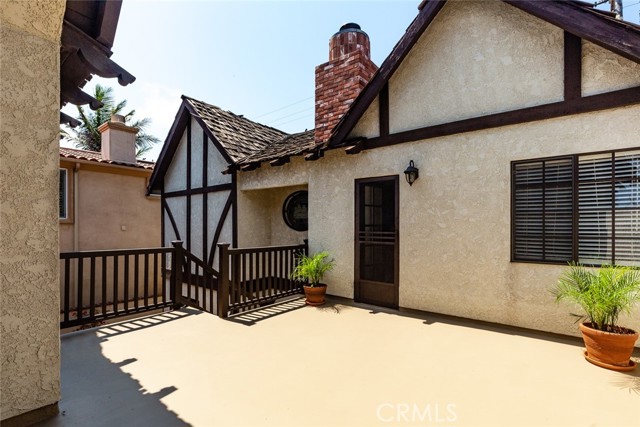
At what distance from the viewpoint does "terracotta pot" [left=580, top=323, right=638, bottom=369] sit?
3.21 m

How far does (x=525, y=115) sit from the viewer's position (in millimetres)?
4348

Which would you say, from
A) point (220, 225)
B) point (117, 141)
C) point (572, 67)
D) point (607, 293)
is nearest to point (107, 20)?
point (572, 67)

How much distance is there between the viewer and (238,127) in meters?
9.82

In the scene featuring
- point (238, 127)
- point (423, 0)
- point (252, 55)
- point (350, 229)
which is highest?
point (252, 55)

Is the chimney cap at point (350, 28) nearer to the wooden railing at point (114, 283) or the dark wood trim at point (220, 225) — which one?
the dark wood trim at point (220, 225)

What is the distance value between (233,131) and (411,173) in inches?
237

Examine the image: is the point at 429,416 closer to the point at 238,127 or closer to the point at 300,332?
the point at 300,332

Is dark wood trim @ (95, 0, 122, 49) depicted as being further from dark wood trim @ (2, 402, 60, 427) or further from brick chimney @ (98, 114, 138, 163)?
brick chimney @ (98, 114, 138, 163)

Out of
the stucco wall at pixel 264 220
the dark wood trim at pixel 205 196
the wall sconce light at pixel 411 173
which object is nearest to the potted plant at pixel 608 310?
the wall sconce light at pixel 411 173

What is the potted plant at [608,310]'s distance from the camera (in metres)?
3.24

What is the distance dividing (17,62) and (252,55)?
878 centimetres

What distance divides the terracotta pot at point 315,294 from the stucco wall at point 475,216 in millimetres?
577

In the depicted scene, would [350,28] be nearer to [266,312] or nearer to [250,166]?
[250,166]

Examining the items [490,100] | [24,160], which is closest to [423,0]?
[490,100]
